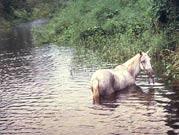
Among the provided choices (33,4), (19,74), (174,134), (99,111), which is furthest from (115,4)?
(33,4)

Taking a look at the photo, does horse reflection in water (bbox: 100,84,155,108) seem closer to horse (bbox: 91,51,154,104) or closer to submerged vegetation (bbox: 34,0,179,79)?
horse (bbox: 91,51,154,104)

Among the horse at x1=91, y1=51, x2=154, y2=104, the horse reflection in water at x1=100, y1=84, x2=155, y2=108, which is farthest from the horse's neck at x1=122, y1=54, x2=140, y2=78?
the horse reflection in water at x1=100, y1=84, x2=155, y2=108

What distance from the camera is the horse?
15.4 meters

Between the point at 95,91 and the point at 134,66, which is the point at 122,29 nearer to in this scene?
the point at 134,66

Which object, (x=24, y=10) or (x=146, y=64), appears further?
(x=24, y=10)

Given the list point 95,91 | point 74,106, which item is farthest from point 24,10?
point 74,106

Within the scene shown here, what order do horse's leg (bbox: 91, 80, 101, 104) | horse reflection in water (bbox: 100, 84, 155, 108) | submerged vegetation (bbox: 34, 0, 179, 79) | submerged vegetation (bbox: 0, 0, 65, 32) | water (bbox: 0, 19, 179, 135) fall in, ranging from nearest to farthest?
water (bbox: 0, 19, 179, 135) < horse reflection in water (bbox: 100, 84, 155, 108) < horse's leg (bbox: 91, 80, 101, 104) < submerged vegetation (bbox: 34, 0, 179, 79) < submerged vegetation (bbox: 0, 0, 65, 32)

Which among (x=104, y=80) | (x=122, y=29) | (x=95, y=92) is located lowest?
(x=95, y=92)

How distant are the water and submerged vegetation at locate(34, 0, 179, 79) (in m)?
2.44

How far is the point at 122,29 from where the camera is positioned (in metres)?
29.4

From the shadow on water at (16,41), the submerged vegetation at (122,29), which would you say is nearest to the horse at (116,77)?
the submerged vegetation at (122,29)

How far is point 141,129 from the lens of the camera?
12117 mm

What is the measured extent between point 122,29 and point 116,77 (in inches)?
526

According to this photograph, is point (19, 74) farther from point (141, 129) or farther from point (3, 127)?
point (141, 129)
